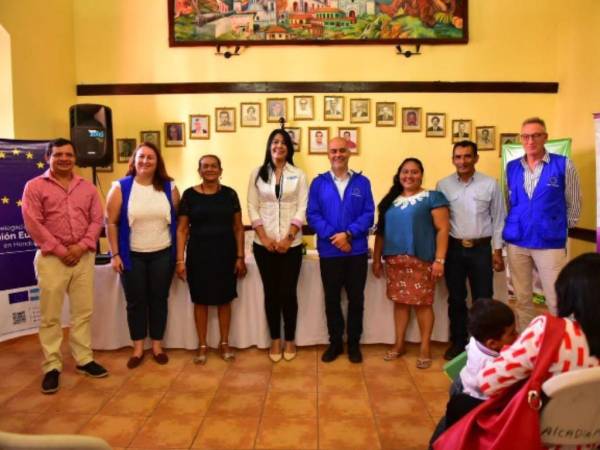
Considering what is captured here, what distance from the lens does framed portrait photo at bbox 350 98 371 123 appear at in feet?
17.1

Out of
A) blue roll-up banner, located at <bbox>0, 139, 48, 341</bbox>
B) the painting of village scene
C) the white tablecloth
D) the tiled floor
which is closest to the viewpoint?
the tiled floor

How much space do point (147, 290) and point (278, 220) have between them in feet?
3.23

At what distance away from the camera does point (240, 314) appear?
357cm

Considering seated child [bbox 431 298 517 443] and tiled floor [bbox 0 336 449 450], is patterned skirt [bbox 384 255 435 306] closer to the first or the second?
tiled floor [bbox 0 336 449 450]

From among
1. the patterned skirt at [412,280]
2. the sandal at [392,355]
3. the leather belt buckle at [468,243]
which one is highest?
the leather belt buckle at [468,243]

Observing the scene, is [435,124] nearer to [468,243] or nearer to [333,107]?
[333,107]

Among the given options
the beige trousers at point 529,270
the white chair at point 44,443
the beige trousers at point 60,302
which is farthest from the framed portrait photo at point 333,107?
the white chair at point 44,443

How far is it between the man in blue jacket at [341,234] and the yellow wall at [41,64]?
2.89 m

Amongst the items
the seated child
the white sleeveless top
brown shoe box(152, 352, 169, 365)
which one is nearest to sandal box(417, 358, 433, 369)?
the seated child

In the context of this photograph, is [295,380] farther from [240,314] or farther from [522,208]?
[522,208]

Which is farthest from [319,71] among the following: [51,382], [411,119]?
[51,382]

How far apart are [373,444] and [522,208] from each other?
5.75ft

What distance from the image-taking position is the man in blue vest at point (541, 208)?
3059 millimetres

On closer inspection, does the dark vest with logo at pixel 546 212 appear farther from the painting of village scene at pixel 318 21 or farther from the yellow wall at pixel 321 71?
the painting of village scene at pixel 318 21
